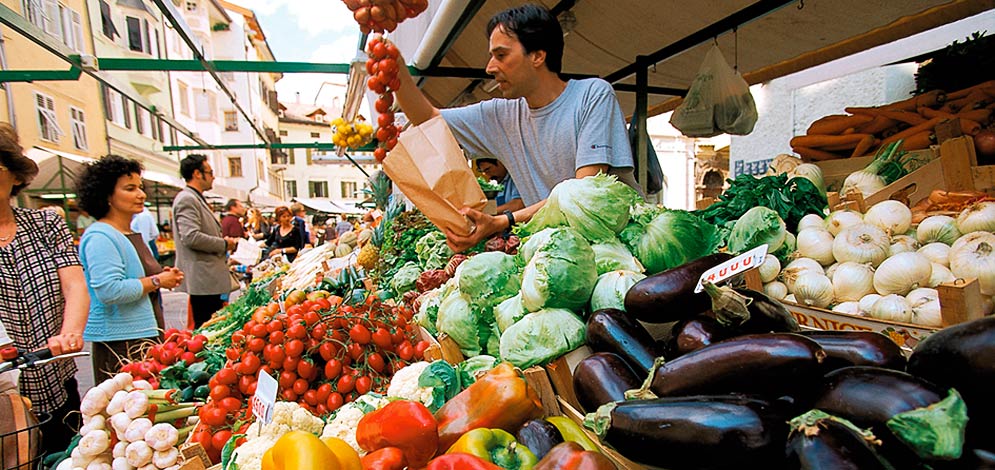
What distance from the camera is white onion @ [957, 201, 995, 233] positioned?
203cm

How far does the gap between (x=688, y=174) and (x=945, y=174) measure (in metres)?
18.9

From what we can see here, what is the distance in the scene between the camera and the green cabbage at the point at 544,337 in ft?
4.54

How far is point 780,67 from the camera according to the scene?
18.1 ft

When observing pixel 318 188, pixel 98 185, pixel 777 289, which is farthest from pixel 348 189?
pixel 777 289

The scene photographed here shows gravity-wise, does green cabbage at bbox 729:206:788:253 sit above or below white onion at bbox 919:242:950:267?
above

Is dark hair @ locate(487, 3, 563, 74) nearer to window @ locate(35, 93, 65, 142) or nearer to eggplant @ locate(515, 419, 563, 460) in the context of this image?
eggplant @ locate(515, 419, 563, 460)

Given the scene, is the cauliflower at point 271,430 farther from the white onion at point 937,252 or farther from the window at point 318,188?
the window at point 318,188

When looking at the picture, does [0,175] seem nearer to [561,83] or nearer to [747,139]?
[561,83]

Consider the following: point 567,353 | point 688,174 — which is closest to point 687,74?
point 567,353

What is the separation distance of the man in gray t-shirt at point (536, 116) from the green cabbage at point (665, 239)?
74 cm

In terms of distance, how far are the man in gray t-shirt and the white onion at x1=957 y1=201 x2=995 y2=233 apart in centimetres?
145

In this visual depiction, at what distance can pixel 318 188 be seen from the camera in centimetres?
4956

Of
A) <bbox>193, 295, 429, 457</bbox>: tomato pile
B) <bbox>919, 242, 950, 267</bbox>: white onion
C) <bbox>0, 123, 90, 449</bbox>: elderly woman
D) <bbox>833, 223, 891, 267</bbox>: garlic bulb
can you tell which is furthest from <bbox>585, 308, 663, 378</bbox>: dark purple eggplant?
<bbox>0, 123, 90, 449</bbox>: elderly woman

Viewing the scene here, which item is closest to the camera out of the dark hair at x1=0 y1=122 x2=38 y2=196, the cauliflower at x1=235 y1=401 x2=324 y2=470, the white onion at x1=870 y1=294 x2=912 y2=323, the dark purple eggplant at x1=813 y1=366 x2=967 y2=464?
the dark purple eggplant at x1=813 y1=366 x2=967 y2=464
